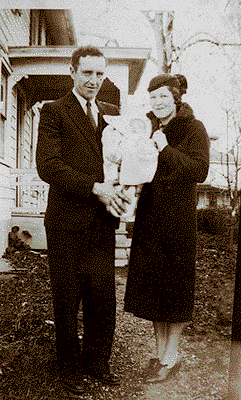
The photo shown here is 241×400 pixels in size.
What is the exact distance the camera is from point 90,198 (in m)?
1.34

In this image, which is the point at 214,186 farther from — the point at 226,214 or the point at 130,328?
the point at 130,328

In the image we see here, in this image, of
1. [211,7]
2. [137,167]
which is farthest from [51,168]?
[211,7]

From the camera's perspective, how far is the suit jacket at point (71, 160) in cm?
133

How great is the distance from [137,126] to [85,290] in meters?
0.68

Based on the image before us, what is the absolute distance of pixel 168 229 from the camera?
138 cm

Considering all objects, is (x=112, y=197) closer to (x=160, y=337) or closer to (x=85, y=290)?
(x=85, y=290)

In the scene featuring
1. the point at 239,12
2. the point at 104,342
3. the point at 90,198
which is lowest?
the point at 104,342

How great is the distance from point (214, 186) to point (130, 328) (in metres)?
0.66

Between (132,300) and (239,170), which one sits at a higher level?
(239,170)

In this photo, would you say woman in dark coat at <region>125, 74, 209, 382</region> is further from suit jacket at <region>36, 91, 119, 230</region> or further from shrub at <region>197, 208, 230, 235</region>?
suit jacket at <region>36, 91, 119, 230</region>

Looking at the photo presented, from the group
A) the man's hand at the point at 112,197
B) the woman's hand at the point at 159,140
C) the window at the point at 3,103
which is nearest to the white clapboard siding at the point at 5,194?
the window at the point at 3,103

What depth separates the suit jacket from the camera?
4.37ft

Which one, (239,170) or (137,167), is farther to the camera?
(239,170)

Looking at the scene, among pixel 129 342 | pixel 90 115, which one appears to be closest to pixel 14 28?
pixel 90 115
